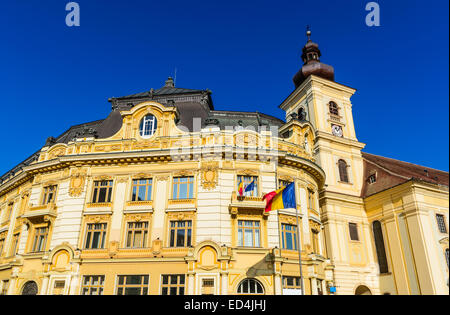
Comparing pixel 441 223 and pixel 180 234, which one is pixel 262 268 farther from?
pixel 441 223

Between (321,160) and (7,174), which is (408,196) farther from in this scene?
(7,174)

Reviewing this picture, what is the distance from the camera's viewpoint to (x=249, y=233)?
25.8m

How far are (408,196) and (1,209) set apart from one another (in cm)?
4216

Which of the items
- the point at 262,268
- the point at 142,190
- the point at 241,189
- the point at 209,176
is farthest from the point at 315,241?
the point at 142,190

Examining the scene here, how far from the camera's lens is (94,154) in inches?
1117

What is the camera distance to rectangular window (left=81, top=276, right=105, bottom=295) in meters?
24.8

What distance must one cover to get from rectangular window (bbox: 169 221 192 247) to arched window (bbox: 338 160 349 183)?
2341 centimetres

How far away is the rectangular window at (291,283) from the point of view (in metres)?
24.8

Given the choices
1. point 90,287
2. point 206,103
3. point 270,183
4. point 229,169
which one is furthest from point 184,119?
point 90,287

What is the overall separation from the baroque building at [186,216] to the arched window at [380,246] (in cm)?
17

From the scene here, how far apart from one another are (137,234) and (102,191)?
4.86 meters

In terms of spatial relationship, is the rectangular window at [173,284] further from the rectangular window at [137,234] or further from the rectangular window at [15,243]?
the rectangular window at [15,243]

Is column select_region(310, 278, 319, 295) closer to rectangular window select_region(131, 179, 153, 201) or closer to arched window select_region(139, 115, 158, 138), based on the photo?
rectangular window select_region(131, 179, 153, 201)
